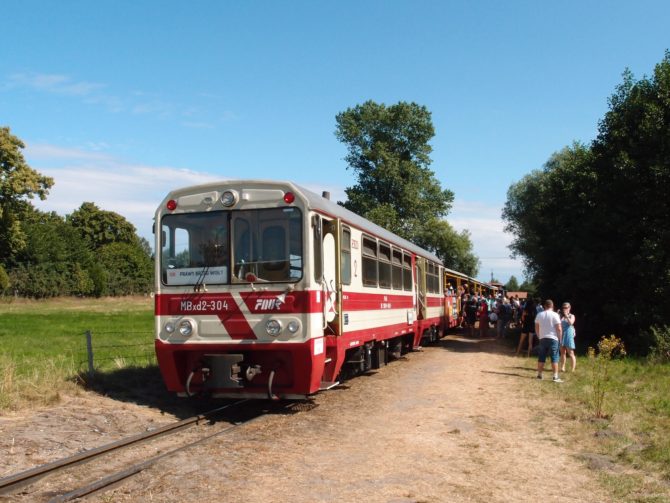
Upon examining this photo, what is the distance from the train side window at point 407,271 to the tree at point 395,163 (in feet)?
93.9

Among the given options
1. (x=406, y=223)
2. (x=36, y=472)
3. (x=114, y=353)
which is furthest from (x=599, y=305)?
(x=406, y=223)

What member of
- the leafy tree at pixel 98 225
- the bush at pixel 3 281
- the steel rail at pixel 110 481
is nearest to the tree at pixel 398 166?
the bush at pixel 3 281

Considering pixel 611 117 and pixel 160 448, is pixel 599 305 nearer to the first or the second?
pixel 611 117

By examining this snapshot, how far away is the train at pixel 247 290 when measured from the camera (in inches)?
359

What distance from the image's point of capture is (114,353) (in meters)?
16.2

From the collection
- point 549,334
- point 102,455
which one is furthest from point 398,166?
point 102,455

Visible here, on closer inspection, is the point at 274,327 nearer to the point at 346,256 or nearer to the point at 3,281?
the point at 346,256

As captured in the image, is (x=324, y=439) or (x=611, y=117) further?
(x=611, y=117)

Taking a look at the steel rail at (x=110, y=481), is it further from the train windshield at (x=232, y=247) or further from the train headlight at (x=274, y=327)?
the train windshield at (x=232, y=247)

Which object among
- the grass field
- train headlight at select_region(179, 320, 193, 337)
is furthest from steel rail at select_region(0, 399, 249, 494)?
the grass field

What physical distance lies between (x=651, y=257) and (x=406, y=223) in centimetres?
2816

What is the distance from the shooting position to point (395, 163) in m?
46.4

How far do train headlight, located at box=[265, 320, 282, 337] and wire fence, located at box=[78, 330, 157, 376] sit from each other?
367 centimetres

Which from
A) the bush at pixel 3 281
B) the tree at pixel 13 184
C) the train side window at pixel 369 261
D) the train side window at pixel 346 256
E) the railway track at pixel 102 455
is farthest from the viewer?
the bush at pixel 3 281
